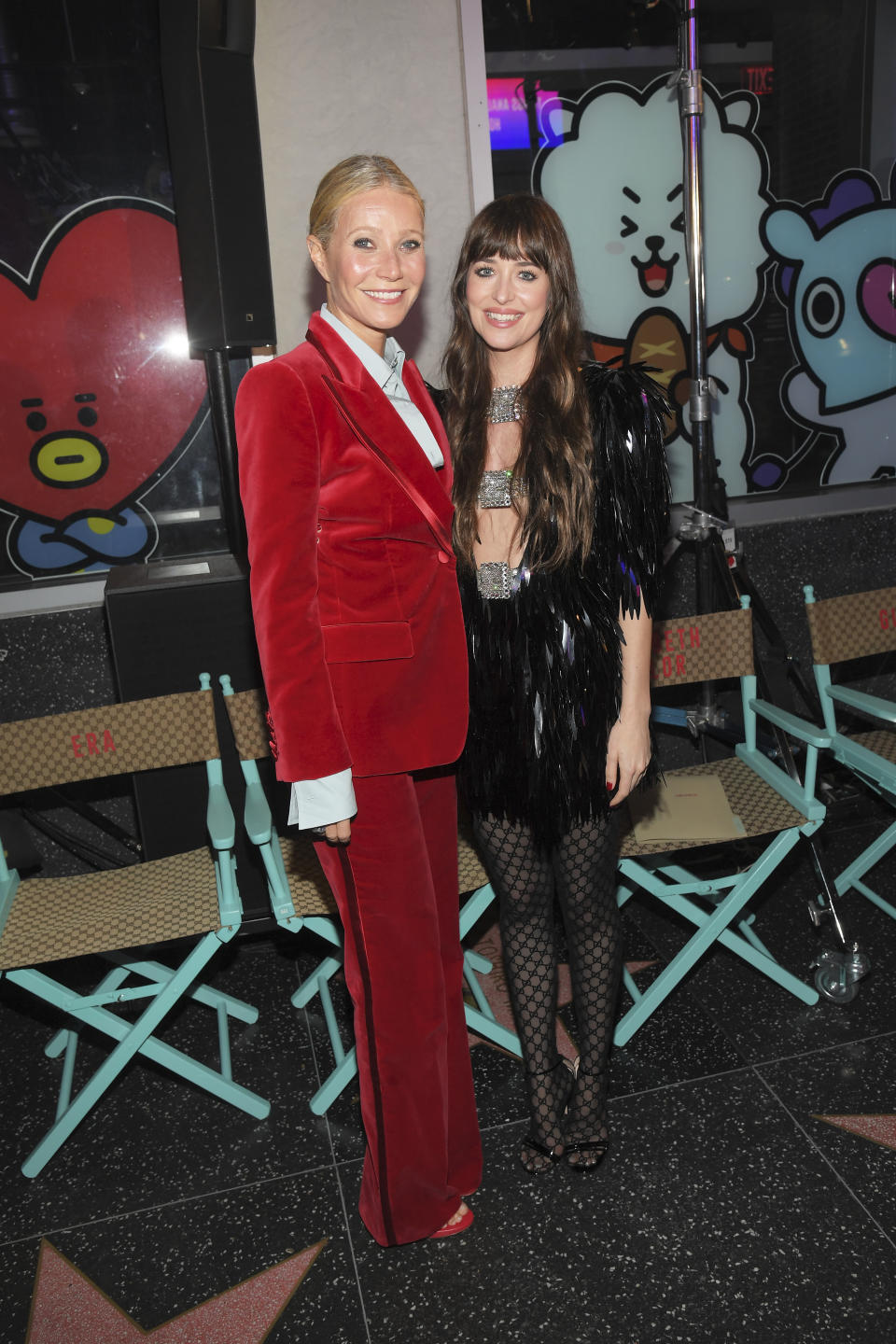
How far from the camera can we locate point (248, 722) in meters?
2.38

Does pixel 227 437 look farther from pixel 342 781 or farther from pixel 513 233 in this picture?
pixel 342 781

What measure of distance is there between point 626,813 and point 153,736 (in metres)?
1.12

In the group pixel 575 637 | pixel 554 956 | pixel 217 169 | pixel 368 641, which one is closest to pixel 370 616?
pixel 368 641

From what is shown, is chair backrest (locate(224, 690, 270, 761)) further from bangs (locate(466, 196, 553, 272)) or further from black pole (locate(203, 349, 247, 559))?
bangs (locate(466, 196, 553, 272))

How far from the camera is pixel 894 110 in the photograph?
333cm

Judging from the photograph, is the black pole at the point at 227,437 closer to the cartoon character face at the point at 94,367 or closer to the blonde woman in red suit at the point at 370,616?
the cartoon character face at the point at 94,367

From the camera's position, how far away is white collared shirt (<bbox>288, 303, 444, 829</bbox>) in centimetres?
150

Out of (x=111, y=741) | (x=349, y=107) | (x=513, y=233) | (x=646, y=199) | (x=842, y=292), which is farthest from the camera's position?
(x=842, y=292)

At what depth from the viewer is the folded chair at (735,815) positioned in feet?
7.41

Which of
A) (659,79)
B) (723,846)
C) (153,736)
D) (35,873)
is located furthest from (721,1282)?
(659,79)

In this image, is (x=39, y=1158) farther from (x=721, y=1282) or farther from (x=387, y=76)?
(x=387, y=76)

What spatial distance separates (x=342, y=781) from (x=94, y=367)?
190 centimetres

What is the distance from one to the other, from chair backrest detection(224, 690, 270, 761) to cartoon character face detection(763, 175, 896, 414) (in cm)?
227

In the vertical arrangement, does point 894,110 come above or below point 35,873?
above
